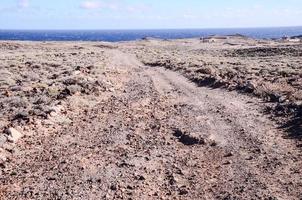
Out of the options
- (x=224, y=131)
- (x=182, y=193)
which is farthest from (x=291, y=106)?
(x=182, y=193)

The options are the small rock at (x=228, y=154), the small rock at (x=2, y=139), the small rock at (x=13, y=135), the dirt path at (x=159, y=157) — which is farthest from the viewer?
the small rock at (x=13, y=135)

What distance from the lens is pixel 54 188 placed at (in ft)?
35.6

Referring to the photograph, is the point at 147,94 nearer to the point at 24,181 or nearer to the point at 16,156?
the point at 16,156

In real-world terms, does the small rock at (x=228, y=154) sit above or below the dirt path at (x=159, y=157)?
above

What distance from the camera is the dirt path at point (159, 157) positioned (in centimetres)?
1056

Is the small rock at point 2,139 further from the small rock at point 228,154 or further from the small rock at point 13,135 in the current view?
the small rock at point 228,154

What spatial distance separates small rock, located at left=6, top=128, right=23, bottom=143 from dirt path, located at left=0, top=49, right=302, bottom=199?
349 millimetres

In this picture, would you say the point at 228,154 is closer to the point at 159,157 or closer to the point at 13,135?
the point at 159,157

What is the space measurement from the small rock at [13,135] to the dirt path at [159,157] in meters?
0.35

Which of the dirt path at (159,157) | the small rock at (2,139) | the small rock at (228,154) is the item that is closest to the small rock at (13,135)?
the small rock at (2,139)

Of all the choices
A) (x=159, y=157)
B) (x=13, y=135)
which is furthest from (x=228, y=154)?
(x=13, y=135)

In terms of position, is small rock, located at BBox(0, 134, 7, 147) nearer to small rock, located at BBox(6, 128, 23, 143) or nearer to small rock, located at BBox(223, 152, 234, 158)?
small rock, located at BBox(6, 128, 23, 143)

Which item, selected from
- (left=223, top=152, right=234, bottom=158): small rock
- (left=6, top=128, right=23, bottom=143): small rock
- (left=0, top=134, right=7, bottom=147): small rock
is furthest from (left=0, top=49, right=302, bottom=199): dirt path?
(left=0, top=134, right=7, bottom=147): small rock

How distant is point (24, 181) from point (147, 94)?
12671mm
